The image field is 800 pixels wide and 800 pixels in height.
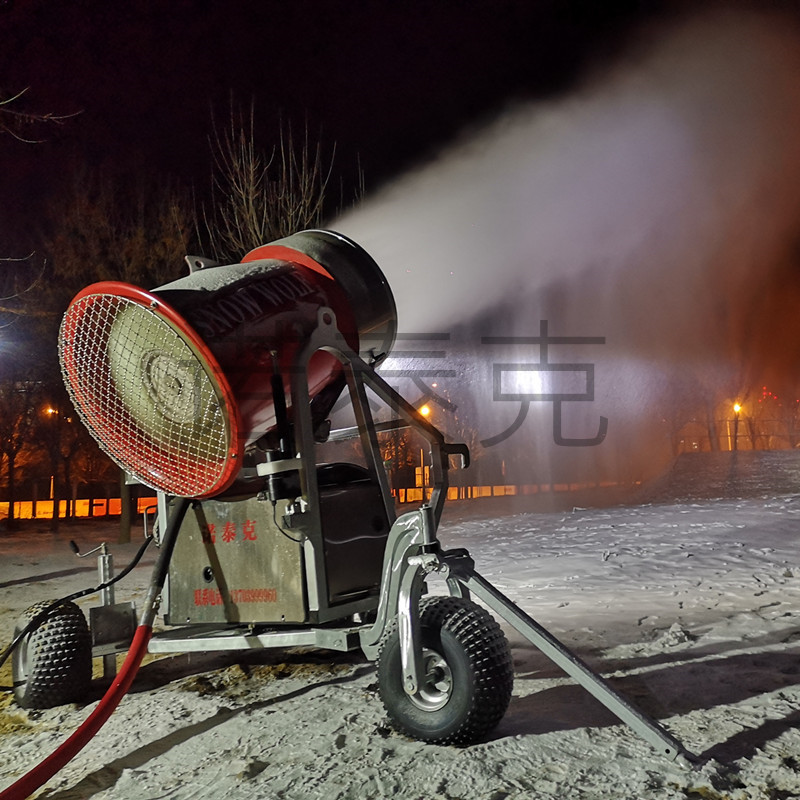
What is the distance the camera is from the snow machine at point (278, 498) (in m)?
3.28

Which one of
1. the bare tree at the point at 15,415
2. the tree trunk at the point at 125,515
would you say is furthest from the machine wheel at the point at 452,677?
the bare tree at the point at 15,415

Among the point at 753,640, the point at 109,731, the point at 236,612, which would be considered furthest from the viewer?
the point at 753,640

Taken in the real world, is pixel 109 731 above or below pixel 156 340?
below

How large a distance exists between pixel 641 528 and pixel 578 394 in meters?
30.2

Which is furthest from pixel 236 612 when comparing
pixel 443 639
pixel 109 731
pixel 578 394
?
pixel 578 394

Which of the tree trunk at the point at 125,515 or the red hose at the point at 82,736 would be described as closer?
the red hose at the point at 82,736

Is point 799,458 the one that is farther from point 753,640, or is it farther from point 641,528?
point 753,640

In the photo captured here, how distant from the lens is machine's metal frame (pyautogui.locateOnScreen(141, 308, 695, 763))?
10.3 feet

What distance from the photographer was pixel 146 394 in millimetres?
3852

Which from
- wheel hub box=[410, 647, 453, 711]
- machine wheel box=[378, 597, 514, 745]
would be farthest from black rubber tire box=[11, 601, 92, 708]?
wheel hub box=[410, 647, 453, 711]

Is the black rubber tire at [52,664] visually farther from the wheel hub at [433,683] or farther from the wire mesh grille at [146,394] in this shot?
the wheel hub at [433,683]

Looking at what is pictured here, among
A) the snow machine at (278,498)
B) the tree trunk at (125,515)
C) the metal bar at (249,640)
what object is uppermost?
the snow machine at (278,498)

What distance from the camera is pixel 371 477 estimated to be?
4.36 m

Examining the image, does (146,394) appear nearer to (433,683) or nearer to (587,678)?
(433,683)
